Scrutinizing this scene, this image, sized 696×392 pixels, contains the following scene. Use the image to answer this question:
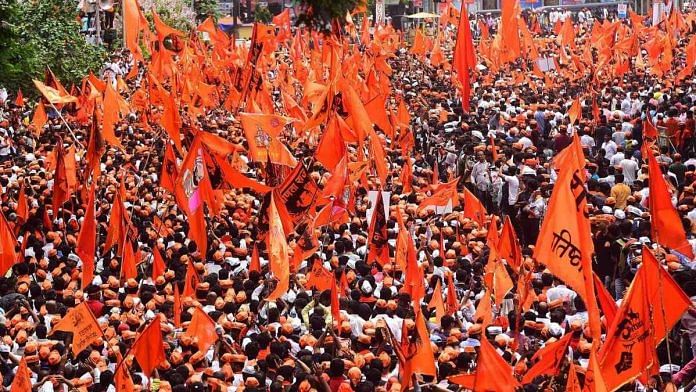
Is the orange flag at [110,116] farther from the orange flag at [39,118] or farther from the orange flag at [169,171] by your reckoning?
the orange flag at [169,171]

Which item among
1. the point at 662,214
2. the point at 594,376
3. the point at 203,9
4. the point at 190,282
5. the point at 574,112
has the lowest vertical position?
the point at 190,282

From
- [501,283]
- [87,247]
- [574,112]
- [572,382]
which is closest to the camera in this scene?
[572,382]

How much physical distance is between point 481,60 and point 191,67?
27.2 ft

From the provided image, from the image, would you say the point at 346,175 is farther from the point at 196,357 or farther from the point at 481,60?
the point at 481,60

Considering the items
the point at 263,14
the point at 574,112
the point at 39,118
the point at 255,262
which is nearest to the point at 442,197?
the point at 255,262

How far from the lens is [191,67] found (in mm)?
21094

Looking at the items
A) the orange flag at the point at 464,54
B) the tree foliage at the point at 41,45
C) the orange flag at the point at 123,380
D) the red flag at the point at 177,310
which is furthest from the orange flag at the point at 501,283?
the tree foliage at the point at 41,45

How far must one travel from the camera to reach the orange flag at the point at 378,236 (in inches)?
425

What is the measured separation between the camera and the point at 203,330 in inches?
338

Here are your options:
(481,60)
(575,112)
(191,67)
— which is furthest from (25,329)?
(481,60)

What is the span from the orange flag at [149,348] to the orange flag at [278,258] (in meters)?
1.20

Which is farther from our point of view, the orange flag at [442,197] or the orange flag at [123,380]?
the orange flag at [442,197]

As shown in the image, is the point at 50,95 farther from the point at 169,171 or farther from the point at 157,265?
the point at 157,265

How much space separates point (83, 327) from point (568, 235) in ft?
11.0
